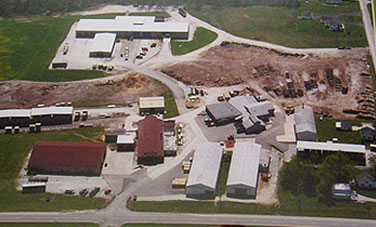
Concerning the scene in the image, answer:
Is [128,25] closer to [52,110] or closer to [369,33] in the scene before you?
[52,110]

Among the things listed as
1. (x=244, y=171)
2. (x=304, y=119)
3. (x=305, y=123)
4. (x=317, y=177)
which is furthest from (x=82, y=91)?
(x=317, y=177)

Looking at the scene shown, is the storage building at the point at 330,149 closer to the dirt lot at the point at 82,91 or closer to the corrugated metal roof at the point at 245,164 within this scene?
the corrugated metal roof at the point at 245,164

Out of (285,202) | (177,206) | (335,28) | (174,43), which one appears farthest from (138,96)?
(335,28)

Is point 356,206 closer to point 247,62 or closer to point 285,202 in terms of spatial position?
point 285,202

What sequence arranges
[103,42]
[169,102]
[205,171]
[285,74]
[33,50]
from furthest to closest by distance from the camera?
[33,50] < [103,42] < [285,74] < [169,102] < [205,171]

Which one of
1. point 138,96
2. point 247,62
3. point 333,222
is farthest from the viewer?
point 247,62

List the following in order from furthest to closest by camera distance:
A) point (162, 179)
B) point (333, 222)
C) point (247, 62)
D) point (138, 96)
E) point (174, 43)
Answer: point (174, 43)
point (247, 62)
point (138, 96)
point (162, 179)
point (333, 222)

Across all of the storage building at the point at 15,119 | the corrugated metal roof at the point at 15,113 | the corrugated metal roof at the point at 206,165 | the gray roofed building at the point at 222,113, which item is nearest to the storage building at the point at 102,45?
the corrugated metal roof at the point at 15,113

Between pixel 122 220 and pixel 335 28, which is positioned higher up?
pixel 335 28
